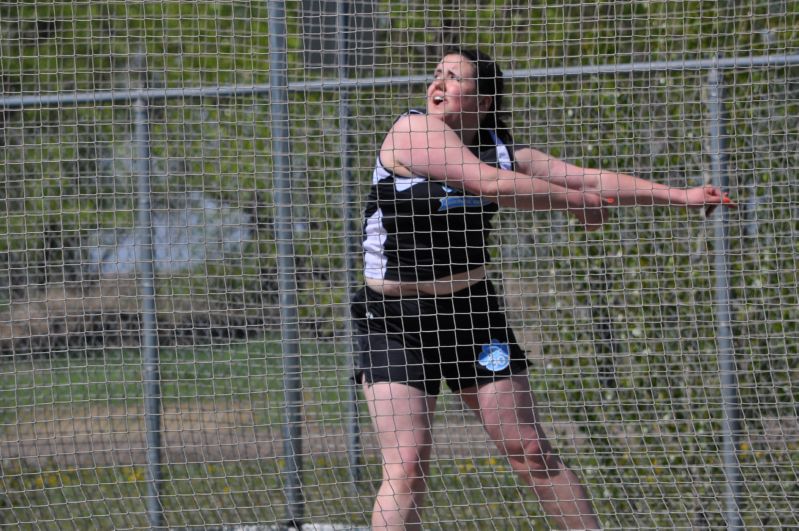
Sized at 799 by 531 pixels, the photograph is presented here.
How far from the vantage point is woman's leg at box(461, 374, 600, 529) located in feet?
9.36

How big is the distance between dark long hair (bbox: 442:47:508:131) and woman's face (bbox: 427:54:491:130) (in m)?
0.03

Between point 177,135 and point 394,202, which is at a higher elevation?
point 177,135

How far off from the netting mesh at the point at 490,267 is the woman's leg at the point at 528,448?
502mm

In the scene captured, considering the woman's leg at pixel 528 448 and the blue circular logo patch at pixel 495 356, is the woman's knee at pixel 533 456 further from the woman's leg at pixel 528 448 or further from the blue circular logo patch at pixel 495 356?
the blue circular logo patch at pixel 495 356

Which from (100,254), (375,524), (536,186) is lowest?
(375,524)

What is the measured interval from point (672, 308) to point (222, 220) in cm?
192

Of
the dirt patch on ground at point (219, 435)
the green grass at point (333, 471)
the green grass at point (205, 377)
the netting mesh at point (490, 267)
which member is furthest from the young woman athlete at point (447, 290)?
the green grass at point (205, 377)

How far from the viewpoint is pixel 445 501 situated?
425cm

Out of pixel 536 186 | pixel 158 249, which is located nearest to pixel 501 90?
pixel 536 186

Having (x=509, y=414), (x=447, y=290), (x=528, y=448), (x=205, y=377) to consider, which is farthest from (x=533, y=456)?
(x=205, y=377)

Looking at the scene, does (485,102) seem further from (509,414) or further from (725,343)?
(725,343)

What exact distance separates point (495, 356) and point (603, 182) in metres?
0.66

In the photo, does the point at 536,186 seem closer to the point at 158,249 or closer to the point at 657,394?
the point at 657,394

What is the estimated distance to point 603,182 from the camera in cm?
303
